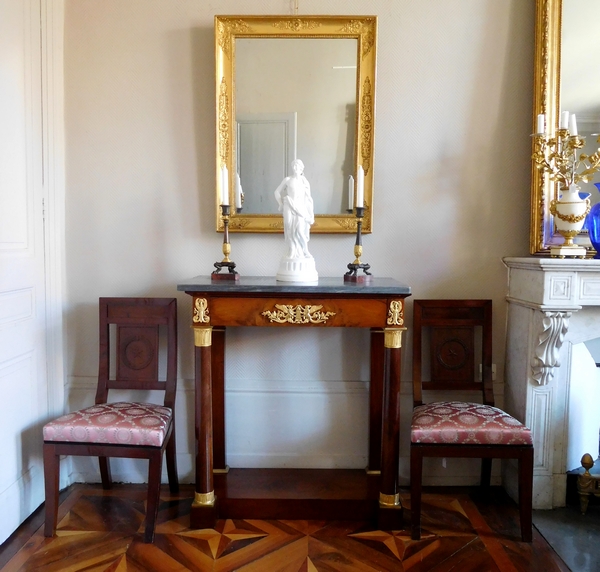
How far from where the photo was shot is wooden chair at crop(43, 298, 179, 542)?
2178mm

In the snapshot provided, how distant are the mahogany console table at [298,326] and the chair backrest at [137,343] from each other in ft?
0.73

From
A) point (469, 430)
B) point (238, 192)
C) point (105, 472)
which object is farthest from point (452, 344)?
point (105, 472)

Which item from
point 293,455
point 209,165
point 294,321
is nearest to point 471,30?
point 209,165

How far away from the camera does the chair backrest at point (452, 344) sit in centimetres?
257

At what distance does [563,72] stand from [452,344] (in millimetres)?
1400

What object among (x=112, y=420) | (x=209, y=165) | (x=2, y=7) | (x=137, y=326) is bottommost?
(x=112, y=420)

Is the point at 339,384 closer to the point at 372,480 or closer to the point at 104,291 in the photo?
the point at 372,480

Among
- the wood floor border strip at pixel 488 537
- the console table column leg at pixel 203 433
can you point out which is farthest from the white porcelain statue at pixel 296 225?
the wood floor border strip at pixel 488 537

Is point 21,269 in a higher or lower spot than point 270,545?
higher

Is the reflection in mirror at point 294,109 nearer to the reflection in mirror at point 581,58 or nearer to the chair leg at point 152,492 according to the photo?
the reflection in mirror at point 581,58

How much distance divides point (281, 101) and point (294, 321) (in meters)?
1.12

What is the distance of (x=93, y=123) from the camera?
264 cm

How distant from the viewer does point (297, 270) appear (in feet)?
7.61

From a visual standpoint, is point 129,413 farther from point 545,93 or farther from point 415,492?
point 545,93
